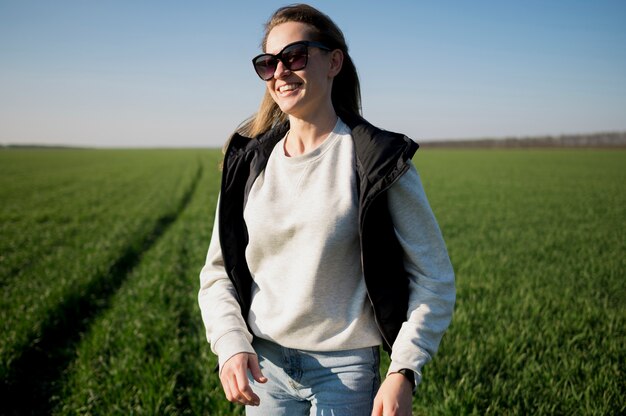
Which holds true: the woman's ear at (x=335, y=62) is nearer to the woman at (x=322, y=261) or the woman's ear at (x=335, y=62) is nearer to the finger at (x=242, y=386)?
the woman at (x=322, y=261)

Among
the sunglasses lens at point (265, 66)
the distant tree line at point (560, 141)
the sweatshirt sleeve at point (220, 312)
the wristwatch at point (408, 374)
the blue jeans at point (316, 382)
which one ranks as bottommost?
the blue jeans at point (316, 382)

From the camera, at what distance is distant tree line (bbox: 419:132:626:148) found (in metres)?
91.2

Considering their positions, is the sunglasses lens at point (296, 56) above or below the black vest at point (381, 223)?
above

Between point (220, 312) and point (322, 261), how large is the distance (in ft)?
1.56

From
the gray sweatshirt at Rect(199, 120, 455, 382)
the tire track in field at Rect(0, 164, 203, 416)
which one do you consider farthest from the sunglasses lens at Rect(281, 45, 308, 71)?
the tire track in field at Rect(0, 164, 203, 416)

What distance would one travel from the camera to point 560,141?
99188 mm

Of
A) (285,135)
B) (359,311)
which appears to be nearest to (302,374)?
(359,311)

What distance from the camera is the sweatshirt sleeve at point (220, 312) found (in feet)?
5.41

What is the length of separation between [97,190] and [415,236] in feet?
81.7

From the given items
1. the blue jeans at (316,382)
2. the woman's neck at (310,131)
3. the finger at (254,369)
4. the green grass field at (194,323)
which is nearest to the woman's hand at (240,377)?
the finger at (254,369)

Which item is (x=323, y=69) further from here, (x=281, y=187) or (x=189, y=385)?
(x=189, y=385)

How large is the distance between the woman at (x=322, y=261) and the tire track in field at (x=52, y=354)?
327cm

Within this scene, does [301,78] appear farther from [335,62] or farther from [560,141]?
[560,141]

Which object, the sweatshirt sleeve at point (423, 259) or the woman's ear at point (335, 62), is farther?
the woman's ear at point (335, 62)
